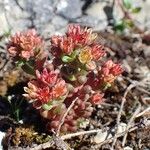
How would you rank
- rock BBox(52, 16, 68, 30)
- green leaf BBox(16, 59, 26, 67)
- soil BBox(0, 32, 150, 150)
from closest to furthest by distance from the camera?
green leaf BBox(16, 59, 26, 67), soil BBox(0, 32, 150, 150), rock BBox(52, 16, 68, 30)

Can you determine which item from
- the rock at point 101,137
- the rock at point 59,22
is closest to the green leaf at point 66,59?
the rock at point 101,137

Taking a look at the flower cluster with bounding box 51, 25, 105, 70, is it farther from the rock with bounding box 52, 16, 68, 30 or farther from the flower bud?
the rock with bounding box 52, 16, 68, 30

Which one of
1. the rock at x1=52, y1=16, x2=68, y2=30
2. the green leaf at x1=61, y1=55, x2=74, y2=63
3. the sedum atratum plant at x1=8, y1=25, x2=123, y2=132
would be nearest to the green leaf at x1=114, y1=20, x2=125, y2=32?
the rock at x1=52, y1=16, x2=68, y2=30

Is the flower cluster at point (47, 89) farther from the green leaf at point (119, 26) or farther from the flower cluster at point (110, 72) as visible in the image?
the green leaf at point (119, 26)

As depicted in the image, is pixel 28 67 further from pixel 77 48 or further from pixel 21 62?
pixel 77 48

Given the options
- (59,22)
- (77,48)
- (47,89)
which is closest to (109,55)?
(59,22)

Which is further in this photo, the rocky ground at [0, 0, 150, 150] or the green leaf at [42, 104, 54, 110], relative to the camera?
the rocky ground at [0, 0, 150, 150]
